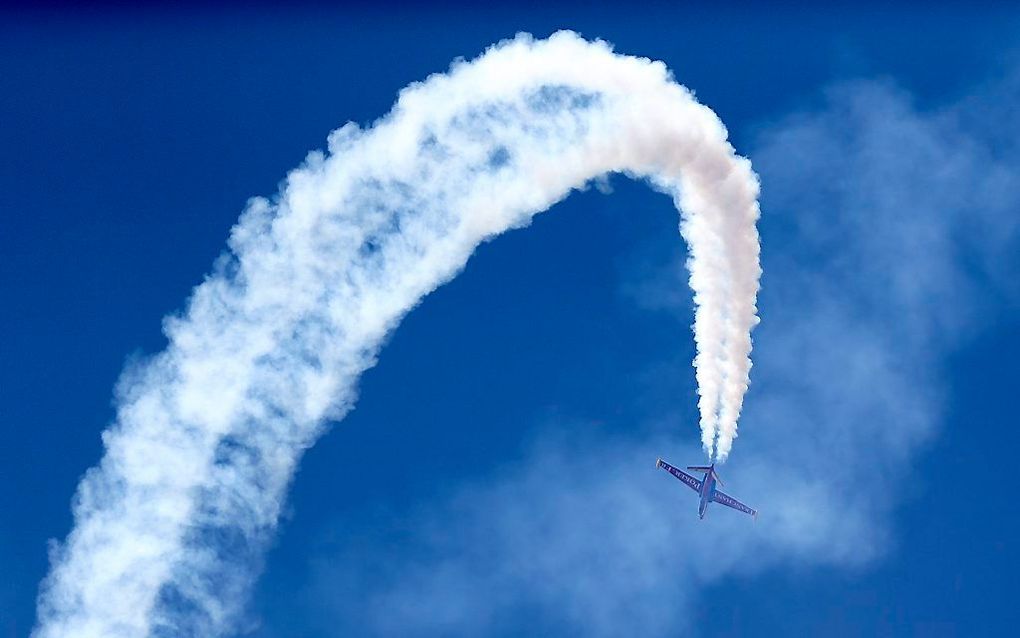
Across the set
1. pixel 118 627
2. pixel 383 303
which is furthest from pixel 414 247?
pixel 118 627

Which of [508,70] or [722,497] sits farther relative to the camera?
[722,497]

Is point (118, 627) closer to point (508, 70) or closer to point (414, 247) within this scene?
point (414, 247)

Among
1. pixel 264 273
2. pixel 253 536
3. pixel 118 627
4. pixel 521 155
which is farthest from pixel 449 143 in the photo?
pixel 118 627

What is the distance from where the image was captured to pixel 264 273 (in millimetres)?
88625

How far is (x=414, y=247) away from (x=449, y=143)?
189 inches

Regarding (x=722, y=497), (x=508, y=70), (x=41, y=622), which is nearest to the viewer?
(x=508, y=70)

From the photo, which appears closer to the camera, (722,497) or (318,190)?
(318,190)

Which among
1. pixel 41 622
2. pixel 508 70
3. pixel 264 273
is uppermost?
pixel 508 70

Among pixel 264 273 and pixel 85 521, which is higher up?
pixel 264 273

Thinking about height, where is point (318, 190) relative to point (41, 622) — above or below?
above

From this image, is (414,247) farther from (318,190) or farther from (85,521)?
(85,521)

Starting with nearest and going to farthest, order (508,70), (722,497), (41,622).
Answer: (508,70) → (41,622) → (722,497)

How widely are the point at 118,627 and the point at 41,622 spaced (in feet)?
11.3

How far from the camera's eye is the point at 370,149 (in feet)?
287
